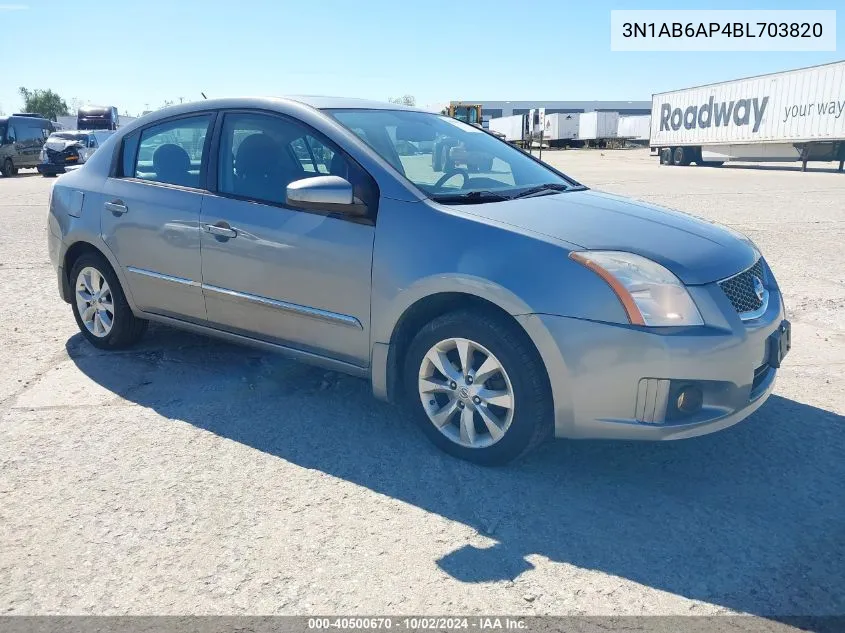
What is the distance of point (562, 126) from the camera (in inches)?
2397

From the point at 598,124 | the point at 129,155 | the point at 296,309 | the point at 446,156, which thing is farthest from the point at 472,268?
the point at 598,124

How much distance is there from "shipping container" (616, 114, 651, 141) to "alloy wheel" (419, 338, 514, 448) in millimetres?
60652

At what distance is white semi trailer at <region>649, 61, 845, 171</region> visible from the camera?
26.9 meters

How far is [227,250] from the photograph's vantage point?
393cm

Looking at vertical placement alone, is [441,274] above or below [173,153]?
below

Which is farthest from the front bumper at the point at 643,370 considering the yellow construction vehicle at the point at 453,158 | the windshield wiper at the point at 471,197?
the yellow construction vehicle at the point at 453,158

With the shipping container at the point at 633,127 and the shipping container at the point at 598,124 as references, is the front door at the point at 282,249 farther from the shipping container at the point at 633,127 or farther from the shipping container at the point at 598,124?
the shipping container at the point at 633,127

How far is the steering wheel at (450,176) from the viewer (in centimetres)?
364

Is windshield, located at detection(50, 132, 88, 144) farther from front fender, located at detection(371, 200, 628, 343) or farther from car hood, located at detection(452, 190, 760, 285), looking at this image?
car hood, located at detection(452, 190, 760, 285)

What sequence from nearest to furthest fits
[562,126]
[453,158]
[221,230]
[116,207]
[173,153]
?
[221,230] < [453,158] < [173,153] < [116,207] < [562,126]

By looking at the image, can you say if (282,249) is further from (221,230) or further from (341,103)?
(341,103)

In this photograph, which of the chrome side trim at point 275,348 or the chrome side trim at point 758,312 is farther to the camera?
the chrome side trim at point 275,348

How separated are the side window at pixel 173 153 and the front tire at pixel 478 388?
185 centimetres

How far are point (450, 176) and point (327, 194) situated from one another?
2.47 ft
